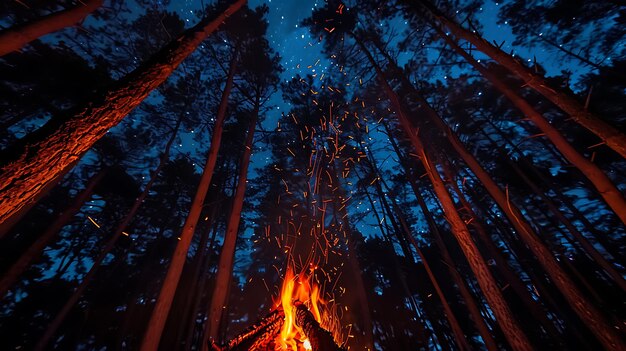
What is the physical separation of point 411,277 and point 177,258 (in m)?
17.5

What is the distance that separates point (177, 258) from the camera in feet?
19.5

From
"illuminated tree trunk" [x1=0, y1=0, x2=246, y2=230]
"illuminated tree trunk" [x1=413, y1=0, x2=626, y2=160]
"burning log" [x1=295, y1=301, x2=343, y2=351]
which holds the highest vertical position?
"illuminated tree trunk" [x1=413, y1=0, x2=626, y2=160]

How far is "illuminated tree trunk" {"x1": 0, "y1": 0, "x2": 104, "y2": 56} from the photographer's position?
12.6 feet

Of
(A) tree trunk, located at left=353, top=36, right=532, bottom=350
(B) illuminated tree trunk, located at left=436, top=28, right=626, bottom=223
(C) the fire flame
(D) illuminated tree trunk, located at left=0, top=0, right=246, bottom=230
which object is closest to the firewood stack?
(C) the fire flame

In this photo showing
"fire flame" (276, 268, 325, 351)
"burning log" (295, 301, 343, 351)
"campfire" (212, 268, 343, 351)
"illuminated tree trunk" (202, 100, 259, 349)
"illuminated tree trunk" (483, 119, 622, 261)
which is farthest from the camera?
"illuminated tree trunk" (483, 119, 622, 261)

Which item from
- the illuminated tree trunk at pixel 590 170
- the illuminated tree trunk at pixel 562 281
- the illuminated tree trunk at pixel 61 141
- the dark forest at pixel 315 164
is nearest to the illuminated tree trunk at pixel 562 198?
the dark forest at pixel 315 164

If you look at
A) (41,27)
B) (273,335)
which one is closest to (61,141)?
(41,27)

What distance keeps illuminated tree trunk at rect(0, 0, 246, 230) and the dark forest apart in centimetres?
3

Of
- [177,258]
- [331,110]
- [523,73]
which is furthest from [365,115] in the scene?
[177,258]

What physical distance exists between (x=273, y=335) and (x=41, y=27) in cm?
669

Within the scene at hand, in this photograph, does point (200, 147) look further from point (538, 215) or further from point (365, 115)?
point (538, 215)

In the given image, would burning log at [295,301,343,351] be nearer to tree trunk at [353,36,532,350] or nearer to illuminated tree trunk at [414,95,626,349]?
tree trunk at [353,36,532,350]

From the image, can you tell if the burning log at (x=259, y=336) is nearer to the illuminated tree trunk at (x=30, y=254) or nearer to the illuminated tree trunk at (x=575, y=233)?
the illuminated tree trunk at (x=30, y=254)

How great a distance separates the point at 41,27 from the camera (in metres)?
4.25
